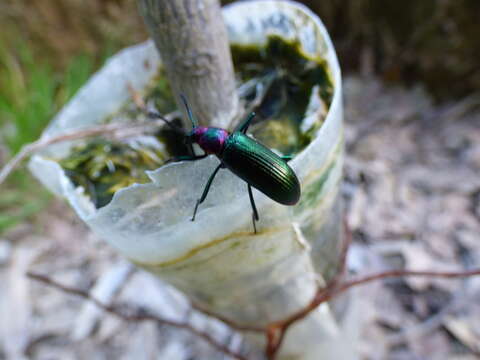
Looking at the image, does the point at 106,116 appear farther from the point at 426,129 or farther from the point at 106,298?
the point at 426,129

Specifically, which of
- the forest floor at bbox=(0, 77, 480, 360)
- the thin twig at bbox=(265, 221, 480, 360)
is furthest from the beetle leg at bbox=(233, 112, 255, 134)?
the forest floor at bbox=(0, 77, 480, 360)

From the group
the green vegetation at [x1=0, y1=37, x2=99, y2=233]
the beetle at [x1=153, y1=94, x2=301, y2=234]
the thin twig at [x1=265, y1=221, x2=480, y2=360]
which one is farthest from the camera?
the green vegetation at [x1=0, y1=37, x2=99, y2=233]

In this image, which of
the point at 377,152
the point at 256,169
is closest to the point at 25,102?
the point at 377,152

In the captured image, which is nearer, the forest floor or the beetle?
the beetle

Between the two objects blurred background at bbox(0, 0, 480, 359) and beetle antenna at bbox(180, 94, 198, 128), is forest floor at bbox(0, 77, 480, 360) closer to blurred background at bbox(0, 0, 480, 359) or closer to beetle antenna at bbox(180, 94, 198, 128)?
blurred background at bbox(0, 0, 480, 359)

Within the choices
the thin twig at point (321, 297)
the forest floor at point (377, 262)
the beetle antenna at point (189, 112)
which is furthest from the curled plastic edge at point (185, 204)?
the forest floor at point (377, 262)

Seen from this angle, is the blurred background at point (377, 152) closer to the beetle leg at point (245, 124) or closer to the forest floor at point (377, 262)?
the forest floor at point (377, 262)
